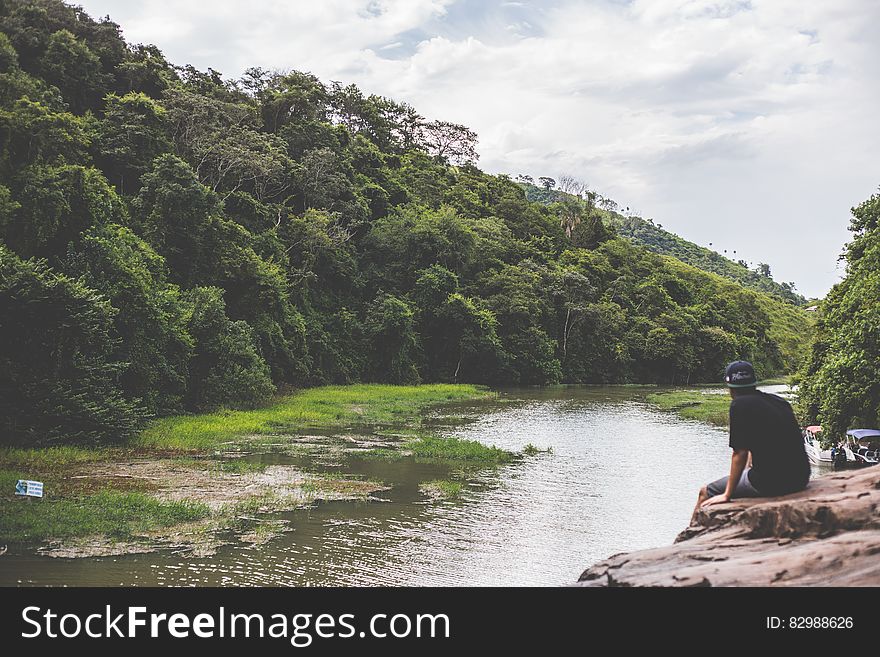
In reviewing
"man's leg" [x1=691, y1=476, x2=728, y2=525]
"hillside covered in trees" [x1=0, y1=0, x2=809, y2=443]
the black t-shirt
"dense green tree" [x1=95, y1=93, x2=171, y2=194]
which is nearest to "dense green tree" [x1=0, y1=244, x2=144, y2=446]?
"hillside covered in trees" [x1=0, y1=0, x2=809, y2=443]

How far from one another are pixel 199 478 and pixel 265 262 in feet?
88.4

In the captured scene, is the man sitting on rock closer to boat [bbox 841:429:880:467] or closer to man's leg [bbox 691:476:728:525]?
man's leg [bbox 691:476:728:525]

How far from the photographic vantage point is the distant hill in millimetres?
126000

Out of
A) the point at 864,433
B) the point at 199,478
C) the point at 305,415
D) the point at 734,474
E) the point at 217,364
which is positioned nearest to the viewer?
the point at 734,474

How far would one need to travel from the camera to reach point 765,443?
6.39 m

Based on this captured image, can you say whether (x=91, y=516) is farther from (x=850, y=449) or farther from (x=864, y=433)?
(x=850, y=449)

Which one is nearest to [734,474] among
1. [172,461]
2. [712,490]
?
[712,490]

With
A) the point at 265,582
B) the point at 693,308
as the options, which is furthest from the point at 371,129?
the point at 265,582

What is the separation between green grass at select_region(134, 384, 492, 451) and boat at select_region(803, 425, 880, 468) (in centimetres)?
1785

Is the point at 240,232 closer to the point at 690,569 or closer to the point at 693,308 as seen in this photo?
the point at 690,569

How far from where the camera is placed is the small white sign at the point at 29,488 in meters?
15.2

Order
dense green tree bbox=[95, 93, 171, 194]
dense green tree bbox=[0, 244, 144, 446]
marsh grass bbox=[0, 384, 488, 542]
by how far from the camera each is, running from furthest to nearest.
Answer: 1. dense green tree bbox=[95, 93, 171, 194]
2. dense green tree bbox=[0, 244, 144, 446]
3. marsh grass bbox=[0, 384, 488, 542]

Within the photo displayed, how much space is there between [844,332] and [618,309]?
48117mm

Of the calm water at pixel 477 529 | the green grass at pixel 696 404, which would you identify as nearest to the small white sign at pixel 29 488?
the calm water at pixel 477 529
